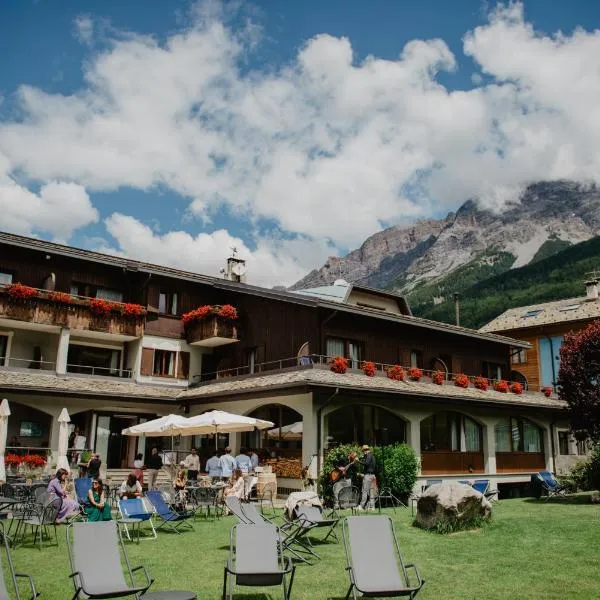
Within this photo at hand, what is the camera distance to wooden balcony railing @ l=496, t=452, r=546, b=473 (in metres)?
25.0

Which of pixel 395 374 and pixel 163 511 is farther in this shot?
pixel 395 374

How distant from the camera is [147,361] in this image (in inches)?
1068

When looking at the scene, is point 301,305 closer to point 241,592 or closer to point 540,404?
point 540,404

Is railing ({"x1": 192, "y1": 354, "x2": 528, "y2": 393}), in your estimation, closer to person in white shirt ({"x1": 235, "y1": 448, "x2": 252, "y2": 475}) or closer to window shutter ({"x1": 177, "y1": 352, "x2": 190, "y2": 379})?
window shutter ({"x1": 177, "y1": 352, "x2": 190, "y2": 379})

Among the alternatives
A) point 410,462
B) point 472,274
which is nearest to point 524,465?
point 410,462

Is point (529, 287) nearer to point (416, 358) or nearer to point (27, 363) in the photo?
point (416, 358)

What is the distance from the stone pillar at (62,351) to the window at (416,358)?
13.8 m

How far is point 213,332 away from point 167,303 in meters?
3.17

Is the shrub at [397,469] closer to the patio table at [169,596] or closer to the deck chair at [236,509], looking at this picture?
the deck chair at [236,509]

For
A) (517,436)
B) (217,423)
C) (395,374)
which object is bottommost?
(217,423)

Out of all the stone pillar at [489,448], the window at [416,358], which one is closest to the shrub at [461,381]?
the stone pillar at [489,448]

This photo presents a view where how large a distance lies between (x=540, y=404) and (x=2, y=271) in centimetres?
2189

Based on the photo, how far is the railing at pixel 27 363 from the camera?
81.3 feet

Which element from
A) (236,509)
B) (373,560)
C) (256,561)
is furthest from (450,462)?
(256,561)
